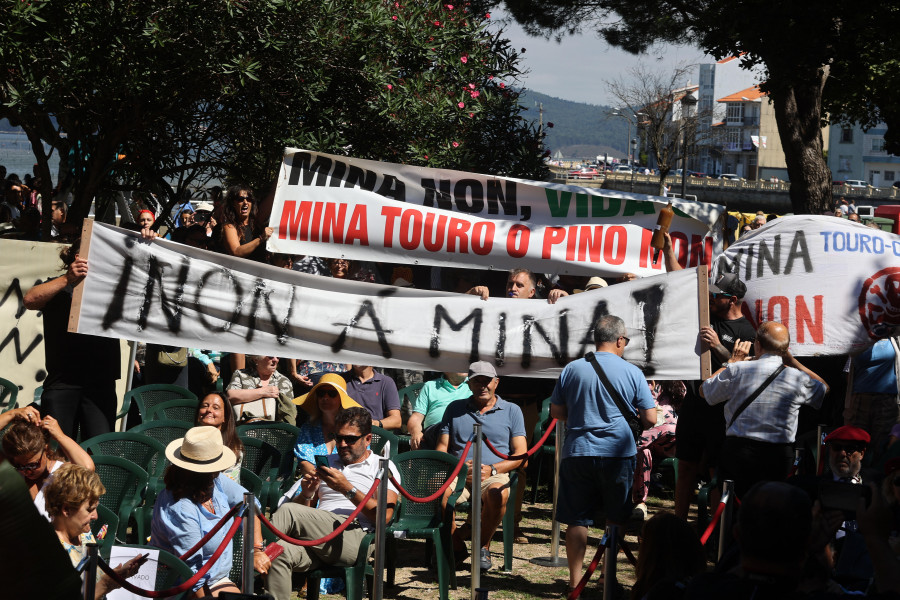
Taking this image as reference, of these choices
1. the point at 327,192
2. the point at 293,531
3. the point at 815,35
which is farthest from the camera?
the point at 815,35

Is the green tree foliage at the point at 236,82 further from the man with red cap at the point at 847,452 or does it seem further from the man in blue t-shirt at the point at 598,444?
the man with red cap at the point at 847,452

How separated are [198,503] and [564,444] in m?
2.12

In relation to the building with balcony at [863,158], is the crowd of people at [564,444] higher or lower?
lower

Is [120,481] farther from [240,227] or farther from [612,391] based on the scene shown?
[612,391]

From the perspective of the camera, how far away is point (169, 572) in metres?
4.82

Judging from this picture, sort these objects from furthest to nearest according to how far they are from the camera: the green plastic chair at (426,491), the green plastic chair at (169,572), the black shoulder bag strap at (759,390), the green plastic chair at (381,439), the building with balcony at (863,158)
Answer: the building with balcony at (863,158) < the green plastic chair at (381,439) < the green plastic chair at (426,491) < the black shoulder bag strap at (759,390) < the green plastic chair at (169,572)

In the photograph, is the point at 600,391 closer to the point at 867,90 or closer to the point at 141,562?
the point at 141,562

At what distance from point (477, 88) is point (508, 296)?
381 centimetres

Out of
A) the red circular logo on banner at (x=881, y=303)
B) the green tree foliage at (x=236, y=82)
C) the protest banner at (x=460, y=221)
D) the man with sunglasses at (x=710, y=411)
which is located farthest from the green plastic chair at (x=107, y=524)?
the red circular logo on banner at (x=881, y=303)

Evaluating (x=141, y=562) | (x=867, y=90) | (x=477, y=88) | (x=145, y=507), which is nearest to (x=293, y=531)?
(x=145, y=507)

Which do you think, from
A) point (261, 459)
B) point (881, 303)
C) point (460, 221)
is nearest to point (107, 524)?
point (261, 459)

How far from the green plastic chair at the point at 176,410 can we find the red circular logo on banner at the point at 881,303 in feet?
16.0

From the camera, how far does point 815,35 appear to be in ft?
34.2

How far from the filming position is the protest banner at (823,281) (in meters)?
6.85
